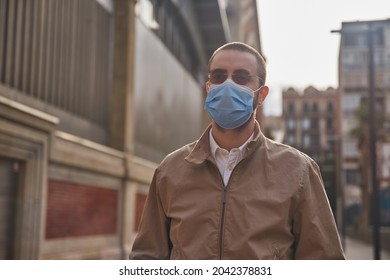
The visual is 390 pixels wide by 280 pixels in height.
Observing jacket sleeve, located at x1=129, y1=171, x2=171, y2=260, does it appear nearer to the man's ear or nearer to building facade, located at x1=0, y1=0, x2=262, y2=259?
the man's ear

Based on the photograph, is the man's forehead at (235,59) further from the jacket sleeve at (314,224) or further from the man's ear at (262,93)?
the jacket sleeve at (314,224)

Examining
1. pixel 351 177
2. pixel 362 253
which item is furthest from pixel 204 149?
pixel 351 177

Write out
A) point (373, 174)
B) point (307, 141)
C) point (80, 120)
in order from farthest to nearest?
point (307, 141) → point (373, 174) → point (80, 120)

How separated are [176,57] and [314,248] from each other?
52.8 ft

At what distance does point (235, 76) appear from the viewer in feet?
8.25

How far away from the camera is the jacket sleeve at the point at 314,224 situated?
2.31 meters

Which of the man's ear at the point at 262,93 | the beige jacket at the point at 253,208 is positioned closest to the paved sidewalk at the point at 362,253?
the man's ear at the point at 262,93

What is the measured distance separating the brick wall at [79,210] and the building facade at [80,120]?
19mm

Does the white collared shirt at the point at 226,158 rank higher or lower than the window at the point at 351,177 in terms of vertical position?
lower

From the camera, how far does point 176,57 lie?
18.1 meters

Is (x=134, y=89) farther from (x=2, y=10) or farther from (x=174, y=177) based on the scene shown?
(x=174, y=177)

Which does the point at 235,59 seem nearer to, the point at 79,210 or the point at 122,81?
the point at 79,210

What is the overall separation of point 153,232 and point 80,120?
869 centimetres

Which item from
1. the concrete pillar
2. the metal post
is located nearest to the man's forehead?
the metal post
